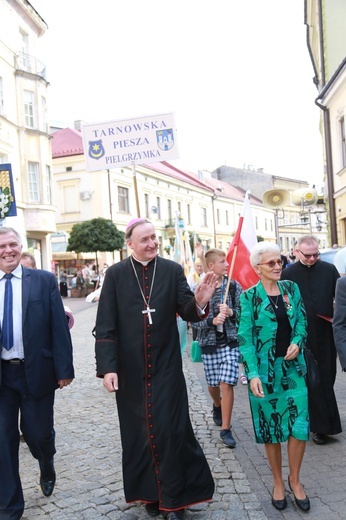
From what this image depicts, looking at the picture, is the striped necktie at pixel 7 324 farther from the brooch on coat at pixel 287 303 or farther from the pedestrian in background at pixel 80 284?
the pedestrian in background at pixel 80 284

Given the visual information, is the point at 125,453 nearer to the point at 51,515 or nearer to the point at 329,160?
the point at 51,515

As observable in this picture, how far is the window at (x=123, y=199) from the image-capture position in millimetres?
44094

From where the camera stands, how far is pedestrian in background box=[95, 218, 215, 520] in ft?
11.9

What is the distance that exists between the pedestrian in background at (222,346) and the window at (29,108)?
25.4 metres

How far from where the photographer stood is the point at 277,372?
3.81 meters

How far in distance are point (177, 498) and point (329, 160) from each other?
18.1 meters

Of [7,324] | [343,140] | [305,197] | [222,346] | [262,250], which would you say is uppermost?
[343,140]

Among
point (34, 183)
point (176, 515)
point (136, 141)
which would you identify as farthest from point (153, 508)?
point (34, 183)

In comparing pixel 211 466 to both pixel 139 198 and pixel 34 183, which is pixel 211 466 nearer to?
pixel 34 183

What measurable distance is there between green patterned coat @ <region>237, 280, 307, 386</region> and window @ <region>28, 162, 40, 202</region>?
26380 mm

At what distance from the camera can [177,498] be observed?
3.57 metres

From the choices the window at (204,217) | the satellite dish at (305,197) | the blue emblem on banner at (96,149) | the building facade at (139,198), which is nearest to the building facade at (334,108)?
the satellite dish at (305,197)

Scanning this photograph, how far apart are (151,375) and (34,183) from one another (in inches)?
1055

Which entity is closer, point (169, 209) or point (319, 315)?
point (319, 315)
